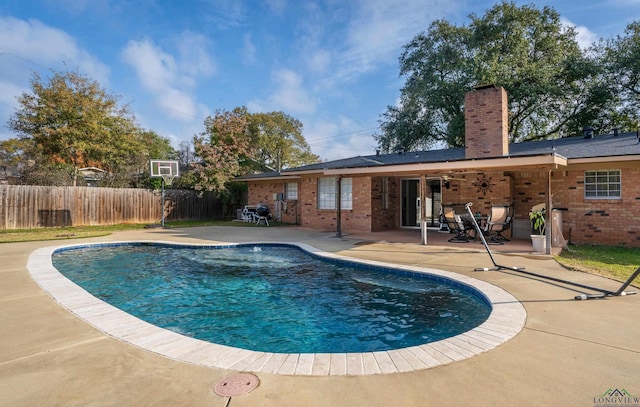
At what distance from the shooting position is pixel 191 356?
2.76 meters

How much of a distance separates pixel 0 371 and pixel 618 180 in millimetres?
12888

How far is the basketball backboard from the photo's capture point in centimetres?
1650

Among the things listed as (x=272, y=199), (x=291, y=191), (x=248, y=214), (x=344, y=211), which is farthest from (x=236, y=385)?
(x=272, y=199)

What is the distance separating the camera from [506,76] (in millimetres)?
18469

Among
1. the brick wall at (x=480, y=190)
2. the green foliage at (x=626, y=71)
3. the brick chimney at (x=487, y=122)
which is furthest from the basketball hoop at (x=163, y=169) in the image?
the green foliage at (x=626, y=71)

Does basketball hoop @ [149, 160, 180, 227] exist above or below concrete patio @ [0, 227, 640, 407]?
above

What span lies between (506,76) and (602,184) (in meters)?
11.2

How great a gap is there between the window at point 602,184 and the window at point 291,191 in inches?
468

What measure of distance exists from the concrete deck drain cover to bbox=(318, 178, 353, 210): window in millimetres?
11183

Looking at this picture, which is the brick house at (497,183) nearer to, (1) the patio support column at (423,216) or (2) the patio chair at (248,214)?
(1) the patio support column at (423,216)

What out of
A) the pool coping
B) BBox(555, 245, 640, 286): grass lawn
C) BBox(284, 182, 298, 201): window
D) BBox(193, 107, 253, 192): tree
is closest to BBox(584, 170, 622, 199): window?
BBox(555, 245, 640, 286): grass lawn

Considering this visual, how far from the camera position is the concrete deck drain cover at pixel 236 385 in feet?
7.25

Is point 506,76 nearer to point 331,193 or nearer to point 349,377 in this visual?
point 331,193

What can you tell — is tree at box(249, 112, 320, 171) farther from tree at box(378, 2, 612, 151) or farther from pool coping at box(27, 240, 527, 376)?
pool coping at box(27, 240, 527, 376)
